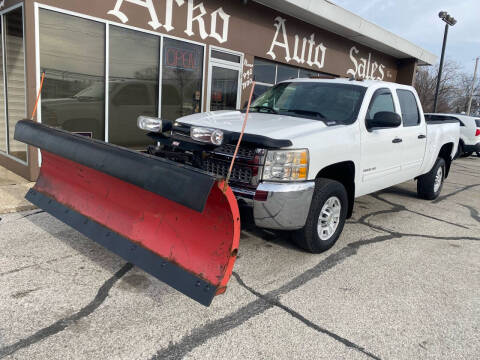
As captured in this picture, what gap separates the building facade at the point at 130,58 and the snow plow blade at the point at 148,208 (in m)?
2.89

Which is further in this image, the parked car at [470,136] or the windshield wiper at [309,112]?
the parked car at [470,136]

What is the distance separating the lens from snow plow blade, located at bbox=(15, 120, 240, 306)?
258cm

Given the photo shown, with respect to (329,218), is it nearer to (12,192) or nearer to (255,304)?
(255,304)

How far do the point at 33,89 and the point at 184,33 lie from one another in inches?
136

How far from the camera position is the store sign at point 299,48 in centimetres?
1059

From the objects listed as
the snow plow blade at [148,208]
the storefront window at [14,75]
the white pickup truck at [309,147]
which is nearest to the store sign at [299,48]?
the white pickup truck at [309,147]

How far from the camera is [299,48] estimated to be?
1150 centimetres

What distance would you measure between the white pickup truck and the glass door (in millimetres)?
4152

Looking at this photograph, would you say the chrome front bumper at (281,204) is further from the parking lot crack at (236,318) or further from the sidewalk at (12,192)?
the sidewalk at (12,192)

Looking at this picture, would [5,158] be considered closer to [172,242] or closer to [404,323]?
[172,242]

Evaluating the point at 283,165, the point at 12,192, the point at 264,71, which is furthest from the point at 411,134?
the point at 264,71

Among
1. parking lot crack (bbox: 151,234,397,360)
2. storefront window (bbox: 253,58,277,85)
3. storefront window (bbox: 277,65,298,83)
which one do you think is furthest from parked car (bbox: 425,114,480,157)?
parking lot crack (bbox: 151,234,397,360)

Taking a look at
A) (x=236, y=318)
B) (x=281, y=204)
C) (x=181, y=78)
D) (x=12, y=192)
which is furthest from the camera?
(x=181, y=78)

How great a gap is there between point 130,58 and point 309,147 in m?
5.19
